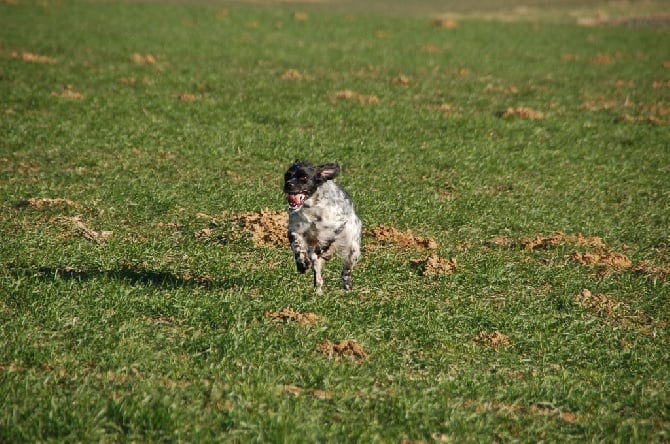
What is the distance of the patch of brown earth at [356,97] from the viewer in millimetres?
26644

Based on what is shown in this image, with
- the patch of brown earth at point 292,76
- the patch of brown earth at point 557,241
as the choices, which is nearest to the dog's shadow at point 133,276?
the patch of brown earth at point 557,241

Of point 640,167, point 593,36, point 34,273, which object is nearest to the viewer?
point 34,273

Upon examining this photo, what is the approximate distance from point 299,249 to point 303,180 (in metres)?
1.04

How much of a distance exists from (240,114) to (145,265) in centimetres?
1279

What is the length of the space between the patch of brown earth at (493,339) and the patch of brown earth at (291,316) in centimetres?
216

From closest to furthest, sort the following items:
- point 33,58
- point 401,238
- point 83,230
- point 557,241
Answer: point 83,230 → point 401,238 → point 557,241 → point 33,58

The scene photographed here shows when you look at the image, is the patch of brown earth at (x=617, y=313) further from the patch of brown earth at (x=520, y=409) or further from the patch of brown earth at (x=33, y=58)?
the patch of brown earth at (x=33, y=58)

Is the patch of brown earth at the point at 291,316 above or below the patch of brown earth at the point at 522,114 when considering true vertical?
above

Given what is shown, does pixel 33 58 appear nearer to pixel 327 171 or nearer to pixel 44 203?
pixel 44 203

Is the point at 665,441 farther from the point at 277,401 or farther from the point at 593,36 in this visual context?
the point at 593,36

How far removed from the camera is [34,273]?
11.1 meters

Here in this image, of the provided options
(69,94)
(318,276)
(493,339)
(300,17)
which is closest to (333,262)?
(318,276)

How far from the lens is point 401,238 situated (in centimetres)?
1430

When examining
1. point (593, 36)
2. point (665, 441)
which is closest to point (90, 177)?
point (665, 441)
